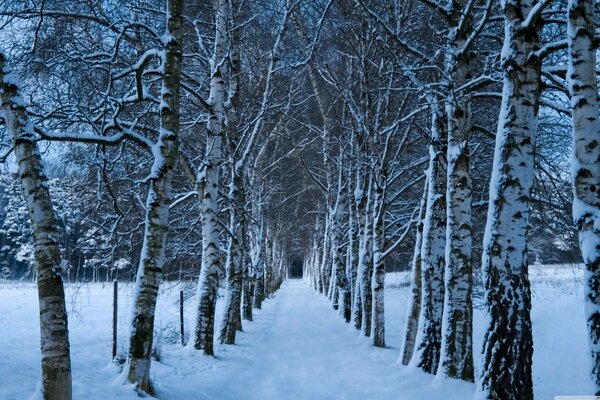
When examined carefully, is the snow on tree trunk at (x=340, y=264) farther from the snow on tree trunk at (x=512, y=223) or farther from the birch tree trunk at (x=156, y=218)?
the snow on tree trunk at (x=512, y=223)

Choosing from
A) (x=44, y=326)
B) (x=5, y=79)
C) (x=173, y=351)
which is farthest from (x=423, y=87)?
(x=173, y=351)

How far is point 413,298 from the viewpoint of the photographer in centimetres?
959

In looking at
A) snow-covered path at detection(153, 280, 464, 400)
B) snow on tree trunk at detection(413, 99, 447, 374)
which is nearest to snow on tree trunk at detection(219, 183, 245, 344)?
snow-covered path at detection(153, 280, 464, 400)

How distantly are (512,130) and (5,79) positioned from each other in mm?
5317

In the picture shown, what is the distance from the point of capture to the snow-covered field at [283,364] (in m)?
6.45

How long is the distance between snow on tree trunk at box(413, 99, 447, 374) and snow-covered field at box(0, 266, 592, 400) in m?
0.54

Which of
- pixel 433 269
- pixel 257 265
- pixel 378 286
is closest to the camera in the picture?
pixel 433 269

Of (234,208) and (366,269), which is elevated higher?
(234,208)

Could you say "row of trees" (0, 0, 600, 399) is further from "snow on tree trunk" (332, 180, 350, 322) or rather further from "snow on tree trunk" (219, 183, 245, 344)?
"snow on tree trunk" (332, 180, 350, 322)

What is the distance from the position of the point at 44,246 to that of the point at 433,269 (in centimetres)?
644

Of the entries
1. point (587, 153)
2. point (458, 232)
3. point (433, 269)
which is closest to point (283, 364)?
point (433, 269)

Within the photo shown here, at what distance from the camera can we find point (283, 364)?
9.70 meters

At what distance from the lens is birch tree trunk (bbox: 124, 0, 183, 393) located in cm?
570

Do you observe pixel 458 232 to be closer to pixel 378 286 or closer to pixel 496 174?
pixel 496 174
